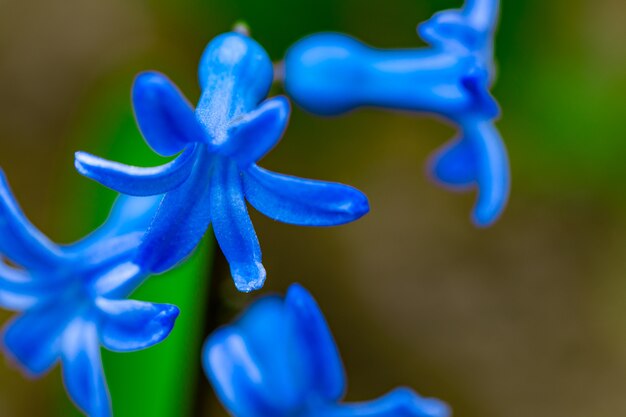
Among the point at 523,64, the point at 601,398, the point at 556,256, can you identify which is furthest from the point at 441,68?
the point at 601,398

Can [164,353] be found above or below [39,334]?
below

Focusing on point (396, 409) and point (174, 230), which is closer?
point (174, 230)

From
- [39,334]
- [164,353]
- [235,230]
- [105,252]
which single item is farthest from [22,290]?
[235,230]

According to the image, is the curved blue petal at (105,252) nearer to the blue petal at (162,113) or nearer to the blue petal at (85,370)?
the blue petal at (85,370)

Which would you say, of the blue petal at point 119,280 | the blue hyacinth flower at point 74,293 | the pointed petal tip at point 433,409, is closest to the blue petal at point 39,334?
the blue hyacinth flower at point 74,293

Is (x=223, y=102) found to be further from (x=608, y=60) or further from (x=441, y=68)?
(x=608, y=60)

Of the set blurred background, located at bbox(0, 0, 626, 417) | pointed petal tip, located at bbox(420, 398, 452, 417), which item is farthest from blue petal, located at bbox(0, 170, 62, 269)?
blurred background, located at bbox(0, 0, 626, 417)

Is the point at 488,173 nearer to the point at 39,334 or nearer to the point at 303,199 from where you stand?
the point at 303,199

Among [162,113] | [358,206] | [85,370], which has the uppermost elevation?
[162,113]
